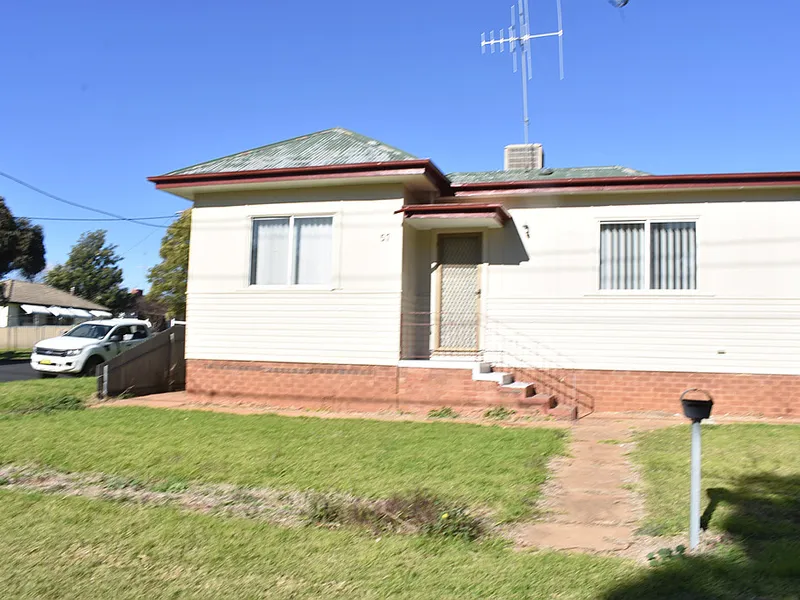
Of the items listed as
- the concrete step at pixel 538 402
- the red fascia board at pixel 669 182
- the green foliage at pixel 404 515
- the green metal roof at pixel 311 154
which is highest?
the green metal roof at pixel 311 154

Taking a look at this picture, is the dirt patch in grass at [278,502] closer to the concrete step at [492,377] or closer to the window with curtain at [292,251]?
the concrete step at [492,377]

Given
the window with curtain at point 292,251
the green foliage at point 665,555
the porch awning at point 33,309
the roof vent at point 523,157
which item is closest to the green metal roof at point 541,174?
the roof vent at point 523,157

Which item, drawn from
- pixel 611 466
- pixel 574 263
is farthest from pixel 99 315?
pixel 611 466

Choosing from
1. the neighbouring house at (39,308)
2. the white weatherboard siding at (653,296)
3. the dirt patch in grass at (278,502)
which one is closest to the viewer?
the dirt patch in grass at (278,502)

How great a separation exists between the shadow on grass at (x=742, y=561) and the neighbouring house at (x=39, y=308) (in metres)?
42.7

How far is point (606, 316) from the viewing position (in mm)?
11180

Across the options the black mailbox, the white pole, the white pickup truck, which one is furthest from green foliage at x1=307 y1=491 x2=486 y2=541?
the white pickup truck

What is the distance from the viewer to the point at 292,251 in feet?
39.1

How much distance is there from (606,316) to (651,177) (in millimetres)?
2380

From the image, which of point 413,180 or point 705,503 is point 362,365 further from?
point 705,503

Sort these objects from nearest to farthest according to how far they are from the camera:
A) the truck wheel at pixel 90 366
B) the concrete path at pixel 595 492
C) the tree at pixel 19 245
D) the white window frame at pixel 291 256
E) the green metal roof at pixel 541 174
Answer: the concrete path at pixel 595 492, the white window frame at pixel 291 256, the green metal roof at pixel 541 174, the truck wheel at pixel 90 366, the tree at pixel 19 245

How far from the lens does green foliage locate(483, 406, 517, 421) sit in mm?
10357

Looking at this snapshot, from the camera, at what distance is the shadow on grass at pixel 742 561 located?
3.82 metres

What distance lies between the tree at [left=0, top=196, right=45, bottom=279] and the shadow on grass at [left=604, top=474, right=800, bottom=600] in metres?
30.6
